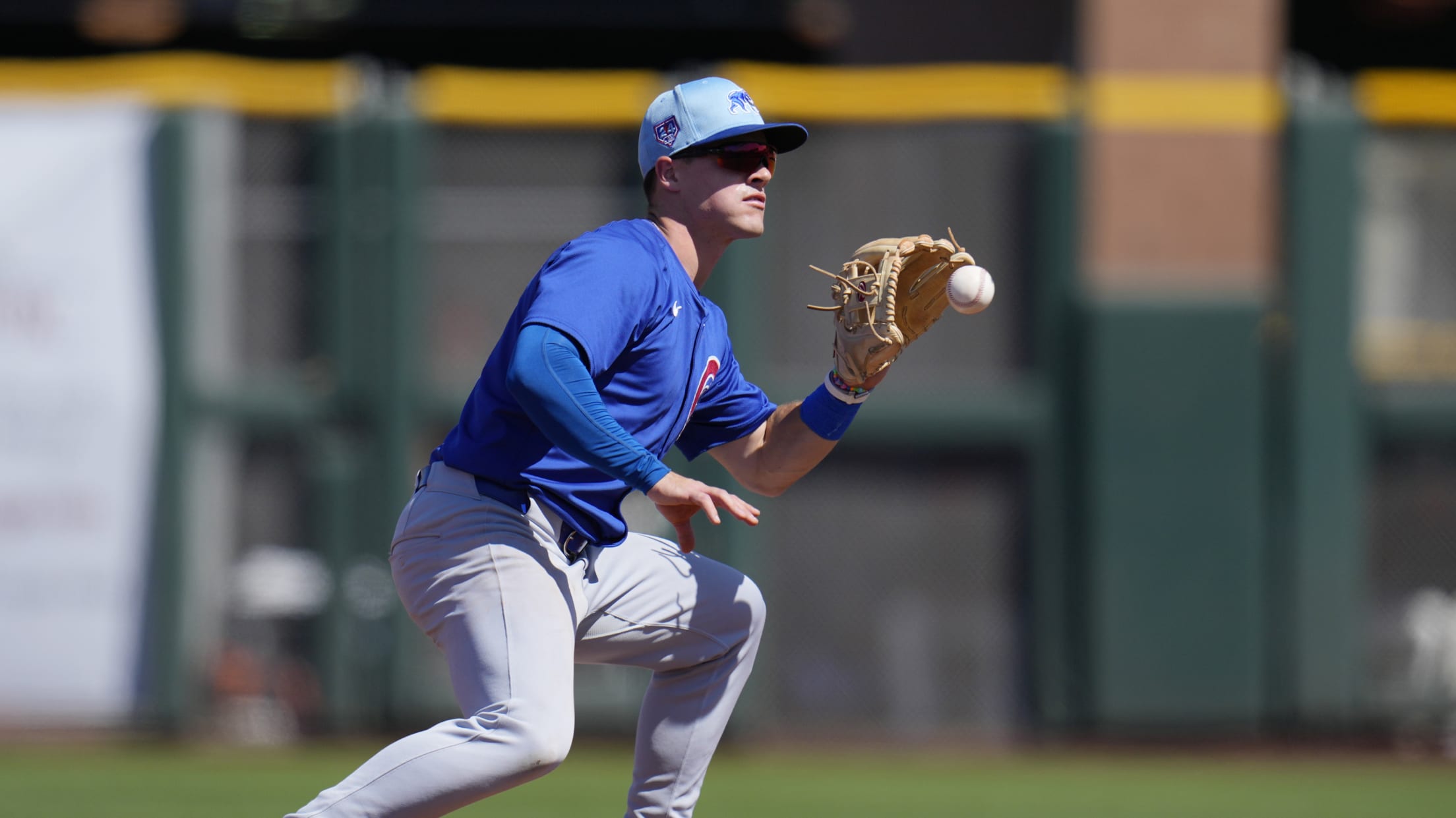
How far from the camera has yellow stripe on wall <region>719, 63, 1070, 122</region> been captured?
8.43m

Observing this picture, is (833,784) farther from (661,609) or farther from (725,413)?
(661,609)

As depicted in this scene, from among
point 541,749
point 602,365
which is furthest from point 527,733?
point 602,365

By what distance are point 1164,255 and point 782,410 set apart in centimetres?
481

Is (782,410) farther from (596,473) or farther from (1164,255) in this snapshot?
(1164,255)

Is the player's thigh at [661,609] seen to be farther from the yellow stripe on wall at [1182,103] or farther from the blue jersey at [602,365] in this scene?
the yellow stripe on wall at [1182,103]

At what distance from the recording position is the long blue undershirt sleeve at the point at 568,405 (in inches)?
132

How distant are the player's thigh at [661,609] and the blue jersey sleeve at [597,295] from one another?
53 centimetres

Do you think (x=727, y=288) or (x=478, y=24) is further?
(x=478, y=24)

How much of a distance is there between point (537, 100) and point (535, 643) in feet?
17.8

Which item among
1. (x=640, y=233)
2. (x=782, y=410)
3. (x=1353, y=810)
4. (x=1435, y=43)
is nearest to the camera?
(x=640, y=233)

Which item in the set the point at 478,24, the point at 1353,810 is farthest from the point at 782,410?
the point at 478,24

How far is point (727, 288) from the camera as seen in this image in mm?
8242

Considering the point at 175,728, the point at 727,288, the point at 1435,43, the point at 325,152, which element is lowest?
the point at 175,728

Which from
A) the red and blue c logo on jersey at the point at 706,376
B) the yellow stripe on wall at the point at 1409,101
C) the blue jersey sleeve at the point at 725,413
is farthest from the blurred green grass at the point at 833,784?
the yellow stripe on wall at the point at 1409,101
